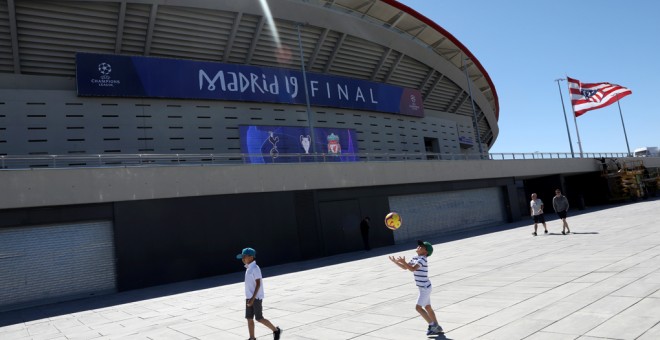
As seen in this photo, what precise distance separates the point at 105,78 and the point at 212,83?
532 cm

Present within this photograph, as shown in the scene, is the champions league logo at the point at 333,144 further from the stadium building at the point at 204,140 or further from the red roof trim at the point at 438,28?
the red roof trim at the point at 438,28

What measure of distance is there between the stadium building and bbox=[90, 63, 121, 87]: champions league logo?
0.06 m

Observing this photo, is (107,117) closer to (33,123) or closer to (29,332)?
(33,123)

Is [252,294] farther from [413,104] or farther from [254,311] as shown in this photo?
[413,104]

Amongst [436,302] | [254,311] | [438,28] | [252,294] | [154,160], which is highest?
[438,28]

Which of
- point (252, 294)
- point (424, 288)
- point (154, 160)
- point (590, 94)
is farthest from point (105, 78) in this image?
point (590, 94)

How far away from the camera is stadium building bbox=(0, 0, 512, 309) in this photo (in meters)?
14.2

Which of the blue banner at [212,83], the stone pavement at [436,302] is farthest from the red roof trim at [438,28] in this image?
the stone pavement at [436,302]

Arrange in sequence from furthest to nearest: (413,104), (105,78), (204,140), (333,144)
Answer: (413,104) → (333,144) → (204,140) → (105,78)

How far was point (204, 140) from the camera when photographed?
23547 mm

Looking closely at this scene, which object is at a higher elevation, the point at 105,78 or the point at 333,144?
the point at 105,78

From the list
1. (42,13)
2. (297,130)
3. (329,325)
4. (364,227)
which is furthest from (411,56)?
(329,325)

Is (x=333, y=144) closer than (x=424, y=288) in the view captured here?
No

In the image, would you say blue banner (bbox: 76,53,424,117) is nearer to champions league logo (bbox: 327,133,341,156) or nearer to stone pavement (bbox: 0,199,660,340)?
champions league logo (bbox: 327,133,341,156)
